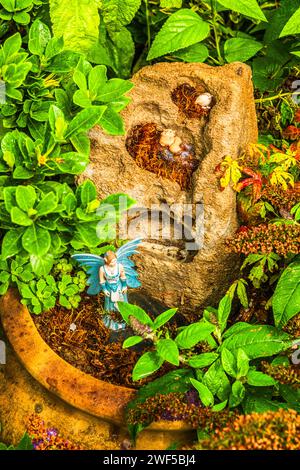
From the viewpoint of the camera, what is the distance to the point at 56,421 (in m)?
1.79

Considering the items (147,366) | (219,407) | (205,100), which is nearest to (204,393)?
(219,407)

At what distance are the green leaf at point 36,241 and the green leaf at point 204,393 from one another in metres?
0.48

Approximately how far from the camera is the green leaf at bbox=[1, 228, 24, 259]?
1659mm

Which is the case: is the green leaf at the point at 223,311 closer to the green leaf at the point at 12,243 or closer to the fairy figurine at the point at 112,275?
the fairy figurine at the point at 112,275

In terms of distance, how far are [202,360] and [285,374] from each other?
21cm

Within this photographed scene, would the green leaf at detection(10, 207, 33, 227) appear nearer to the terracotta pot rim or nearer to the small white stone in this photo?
the terracotta pot rim

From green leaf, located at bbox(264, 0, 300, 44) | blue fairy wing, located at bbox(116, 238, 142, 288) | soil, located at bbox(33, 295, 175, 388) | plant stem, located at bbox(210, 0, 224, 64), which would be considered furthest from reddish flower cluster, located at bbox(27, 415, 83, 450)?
green leaf, located at bbox(264, 0, 300, 44)

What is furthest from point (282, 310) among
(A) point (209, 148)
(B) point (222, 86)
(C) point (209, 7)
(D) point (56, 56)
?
(C) point (209, 7)

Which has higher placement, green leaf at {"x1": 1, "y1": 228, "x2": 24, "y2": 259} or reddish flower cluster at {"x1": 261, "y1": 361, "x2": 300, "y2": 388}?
green leaf at {"x1": 1, "y1": 228, "x2": 24, "y2": 259}

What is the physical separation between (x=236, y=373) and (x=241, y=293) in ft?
0.91

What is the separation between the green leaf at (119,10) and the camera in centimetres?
212

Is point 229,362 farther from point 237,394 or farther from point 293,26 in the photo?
point 293,26

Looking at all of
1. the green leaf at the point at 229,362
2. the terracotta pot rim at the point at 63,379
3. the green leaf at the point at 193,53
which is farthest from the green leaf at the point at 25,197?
the green leaf at the point at 193,53

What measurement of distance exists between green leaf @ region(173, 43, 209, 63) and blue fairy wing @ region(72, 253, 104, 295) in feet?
2.59
